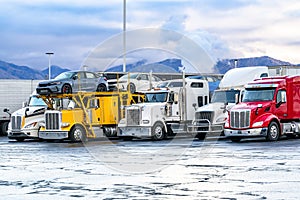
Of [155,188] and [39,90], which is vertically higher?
[39,90]

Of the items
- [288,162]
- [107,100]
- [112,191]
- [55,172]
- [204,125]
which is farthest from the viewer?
[107,100]

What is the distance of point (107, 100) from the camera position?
31078mm

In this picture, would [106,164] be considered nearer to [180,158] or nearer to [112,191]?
[180,158]

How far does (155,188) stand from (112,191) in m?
0.83

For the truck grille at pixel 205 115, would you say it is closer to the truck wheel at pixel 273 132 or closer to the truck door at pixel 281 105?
the truck door at pixel 281 105

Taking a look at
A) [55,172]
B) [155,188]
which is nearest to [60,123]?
[55,172]

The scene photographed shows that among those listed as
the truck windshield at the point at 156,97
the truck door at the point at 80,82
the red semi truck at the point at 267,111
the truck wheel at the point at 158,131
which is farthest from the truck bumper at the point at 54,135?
the red semi truck at the point at 267,111

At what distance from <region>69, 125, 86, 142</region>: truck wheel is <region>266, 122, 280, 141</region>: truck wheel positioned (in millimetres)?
8980

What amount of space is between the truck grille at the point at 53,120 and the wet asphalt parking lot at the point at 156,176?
388 inches

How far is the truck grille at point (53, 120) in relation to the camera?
29.6 meters

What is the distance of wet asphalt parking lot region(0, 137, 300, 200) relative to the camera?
433 inches

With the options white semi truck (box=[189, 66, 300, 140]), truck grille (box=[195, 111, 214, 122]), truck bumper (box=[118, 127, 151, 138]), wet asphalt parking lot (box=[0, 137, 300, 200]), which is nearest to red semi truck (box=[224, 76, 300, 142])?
white semi truck (box=[189, 66, 300, 140])

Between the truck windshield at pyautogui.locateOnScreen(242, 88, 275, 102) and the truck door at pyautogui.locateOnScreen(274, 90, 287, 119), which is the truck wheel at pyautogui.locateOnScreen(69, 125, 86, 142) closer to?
the truck windshield at pyautogui.locateOnScreen(242, 88, 275, 102)

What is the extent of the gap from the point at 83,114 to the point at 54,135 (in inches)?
69.1
